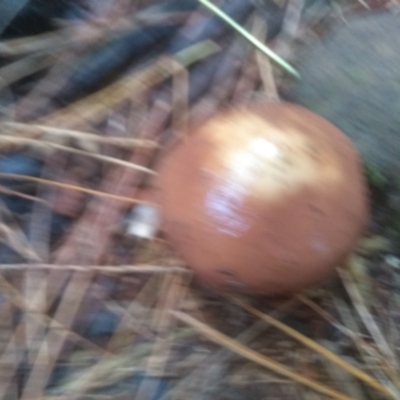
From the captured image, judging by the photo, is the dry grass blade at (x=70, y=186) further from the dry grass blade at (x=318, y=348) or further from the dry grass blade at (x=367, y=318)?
the dry grass blade at (x=367, y=318)

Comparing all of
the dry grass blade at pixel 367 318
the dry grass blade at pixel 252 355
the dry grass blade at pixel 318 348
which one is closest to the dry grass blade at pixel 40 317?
the dry grass blade at pixel 252 355

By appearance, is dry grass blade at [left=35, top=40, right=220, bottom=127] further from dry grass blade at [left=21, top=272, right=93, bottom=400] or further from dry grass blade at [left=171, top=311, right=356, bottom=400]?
dry grass blade at [left=171, top=311, right=356, bottom=400]

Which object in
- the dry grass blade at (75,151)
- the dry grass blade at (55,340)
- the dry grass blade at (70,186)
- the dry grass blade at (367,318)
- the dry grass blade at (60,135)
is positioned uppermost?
the dry grass blade at (60,135)

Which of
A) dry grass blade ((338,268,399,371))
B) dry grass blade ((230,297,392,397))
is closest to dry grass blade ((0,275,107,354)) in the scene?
dry grass blade ((230,297,392,397))

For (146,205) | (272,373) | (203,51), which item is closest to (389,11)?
(203,51)

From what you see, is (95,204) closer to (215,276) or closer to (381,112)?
(215,276)

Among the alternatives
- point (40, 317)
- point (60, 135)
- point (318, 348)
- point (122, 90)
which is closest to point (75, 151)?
point (60, 135)

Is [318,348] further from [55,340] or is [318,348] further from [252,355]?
[55,340]
